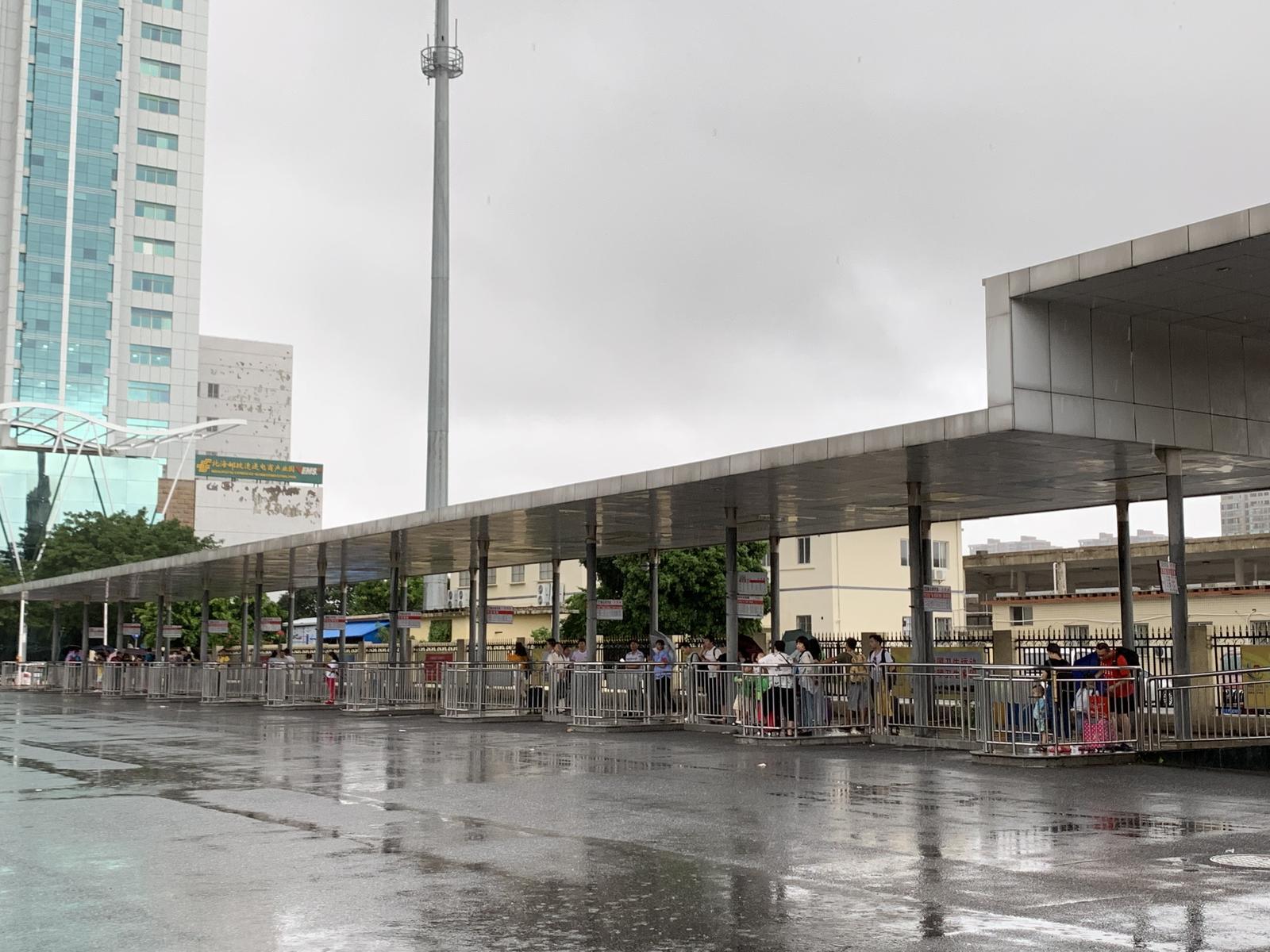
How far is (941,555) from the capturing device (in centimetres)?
6612

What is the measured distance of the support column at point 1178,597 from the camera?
18.0 metres

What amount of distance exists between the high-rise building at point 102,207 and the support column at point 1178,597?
109 metres

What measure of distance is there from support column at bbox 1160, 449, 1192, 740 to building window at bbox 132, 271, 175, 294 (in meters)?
114

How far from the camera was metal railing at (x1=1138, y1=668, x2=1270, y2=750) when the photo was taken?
17.8m

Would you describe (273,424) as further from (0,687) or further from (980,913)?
(980,913)

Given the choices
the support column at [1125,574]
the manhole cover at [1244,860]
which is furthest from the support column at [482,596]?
the manhole cover at [1244,860]

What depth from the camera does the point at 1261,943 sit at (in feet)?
22.3

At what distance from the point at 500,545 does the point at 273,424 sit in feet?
371

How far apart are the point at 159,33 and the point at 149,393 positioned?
3299 centimetres

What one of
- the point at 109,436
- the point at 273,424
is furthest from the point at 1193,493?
the point at 273,424

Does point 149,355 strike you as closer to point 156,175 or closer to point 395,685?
point 156,175

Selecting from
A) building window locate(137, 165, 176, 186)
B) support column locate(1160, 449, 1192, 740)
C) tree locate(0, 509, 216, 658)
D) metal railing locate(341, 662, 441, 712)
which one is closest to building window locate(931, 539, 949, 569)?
metal railing locate(341, 662, 441, 712)

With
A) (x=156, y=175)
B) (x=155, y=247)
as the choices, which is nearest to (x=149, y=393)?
(x=155, y=247)

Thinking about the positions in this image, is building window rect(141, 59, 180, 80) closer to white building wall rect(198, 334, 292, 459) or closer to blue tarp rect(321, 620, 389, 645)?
white building wall rect(198, 334, 292, 459)
